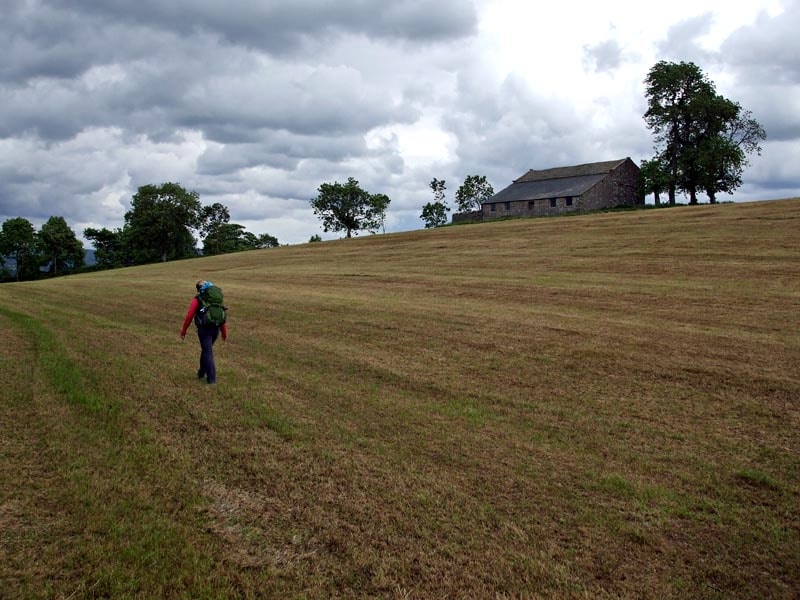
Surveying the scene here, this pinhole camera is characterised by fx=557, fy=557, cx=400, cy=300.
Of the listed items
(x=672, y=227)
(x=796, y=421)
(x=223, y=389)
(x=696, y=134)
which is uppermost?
(x=696, y=134)

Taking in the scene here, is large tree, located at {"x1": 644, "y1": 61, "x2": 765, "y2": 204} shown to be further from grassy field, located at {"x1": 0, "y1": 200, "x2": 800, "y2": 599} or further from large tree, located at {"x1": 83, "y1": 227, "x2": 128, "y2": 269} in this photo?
large tree, located at {"x1": 83, "y1": 227, "x2": 128, "y2": 269}

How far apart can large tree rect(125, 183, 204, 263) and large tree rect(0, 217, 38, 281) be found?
1455cm

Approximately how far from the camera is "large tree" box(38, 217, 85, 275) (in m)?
91.2

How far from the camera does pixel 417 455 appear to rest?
25.7ft

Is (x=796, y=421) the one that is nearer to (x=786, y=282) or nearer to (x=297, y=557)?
(x=297, y=557)

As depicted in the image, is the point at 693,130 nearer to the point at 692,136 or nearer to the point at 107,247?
the point at 692,136

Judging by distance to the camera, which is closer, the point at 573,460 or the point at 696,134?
the point at 573,460

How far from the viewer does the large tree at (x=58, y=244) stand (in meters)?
91.2

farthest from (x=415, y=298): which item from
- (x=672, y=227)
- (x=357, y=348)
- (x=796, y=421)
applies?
(x=672, y=227)

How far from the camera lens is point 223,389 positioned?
10.9 metres

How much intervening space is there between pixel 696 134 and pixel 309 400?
71.9m

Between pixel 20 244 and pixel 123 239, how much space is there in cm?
1587

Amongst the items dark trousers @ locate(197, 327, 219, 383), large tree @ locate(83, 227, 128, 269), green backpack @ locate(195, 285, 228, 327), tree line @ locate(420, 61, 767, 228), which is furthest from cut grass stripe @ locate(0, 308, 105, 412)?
large tree @ locate(83, 227, 128, 269)

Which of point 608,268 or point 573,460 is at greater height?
point 608,268
